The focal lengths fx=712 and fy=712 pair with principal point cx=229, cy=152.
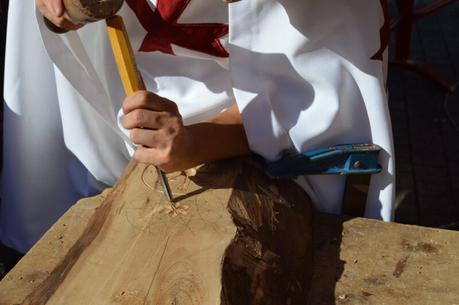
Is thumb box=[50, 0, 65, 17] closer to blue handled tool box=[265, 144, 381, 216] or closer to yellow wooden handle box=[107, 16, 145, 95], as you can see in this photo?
yellow wooden handle box=[107, 16, 145, 95]

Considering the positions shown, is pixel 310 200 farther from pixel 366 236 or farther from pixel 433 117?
pixel 433 117

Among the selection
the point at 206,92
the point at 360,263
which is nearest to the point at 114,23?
the point at 206,92

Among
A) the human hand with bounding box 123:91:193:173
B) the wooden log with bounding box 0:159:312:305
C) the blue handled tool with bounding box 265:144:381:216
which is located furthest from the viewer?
the blue handled tool with bounding box 265:144:381:216

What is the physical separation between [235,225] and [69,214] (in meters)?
0.39

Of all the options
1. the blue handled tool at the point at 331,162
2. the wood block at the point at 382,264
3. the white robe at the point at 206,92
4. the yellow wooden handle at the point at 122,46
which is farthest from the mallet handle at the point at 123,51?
the wood block at the point at 382,264

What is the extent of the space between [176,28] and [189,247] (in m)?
0.46

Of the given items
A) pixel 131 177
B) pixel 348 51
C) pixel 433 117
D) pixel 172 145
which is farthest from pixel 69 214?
pixel 433 117

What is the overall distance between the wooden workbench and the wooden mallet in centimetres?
21

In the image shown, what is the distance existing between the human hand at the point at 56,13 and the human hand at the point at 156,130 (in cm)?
18

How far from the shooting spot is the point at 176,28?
1349 millimetres

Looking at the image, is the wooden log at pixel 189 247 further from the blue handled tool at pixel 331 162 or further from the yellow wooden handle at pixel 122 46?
the yellow wooden handle at pixel 122 46

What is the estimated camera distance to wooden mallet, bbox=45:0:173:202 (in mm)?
1068

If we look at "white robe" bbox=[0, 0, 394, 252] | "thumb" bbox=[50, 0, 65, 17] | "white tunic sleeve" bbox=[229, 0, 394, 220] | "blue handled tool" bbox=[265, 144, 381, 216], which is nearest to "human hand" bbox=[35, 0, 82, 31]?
"thumb" bbox=[50, 0, 65, 17]

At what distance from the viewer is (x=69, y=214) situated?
135 cm
